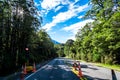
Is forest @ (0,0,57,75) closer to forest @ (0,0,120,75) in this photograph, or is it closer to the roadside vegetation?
forest @ (0,0,120,75)

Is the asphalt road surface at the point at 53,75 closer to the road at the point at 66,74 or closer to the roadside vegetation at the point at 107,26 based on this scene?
the road at the point at 66,74

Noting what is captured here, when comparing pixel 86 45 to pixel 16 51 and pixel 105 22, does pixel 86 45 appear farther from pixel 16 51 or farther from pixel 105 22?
pixel 16 51

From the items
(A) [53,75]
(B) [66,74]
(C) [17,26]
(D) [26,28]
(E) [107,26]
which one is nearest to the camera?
(A) [53,75]

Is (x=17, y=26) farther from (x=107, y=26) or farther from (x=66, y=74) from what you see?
(x=107, y=26)

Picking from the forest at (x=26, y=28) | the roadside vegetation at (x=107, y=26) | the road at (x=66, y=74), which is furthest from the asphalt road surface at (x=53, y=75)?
the roadside vegetation at (x=107, y=26)

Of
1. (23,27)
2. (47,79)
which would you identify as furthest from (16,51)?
(47,79)

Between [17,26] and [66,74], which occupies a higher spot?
[17,26]

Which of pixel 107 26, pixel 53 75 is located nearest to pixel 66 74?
pixel 53 75

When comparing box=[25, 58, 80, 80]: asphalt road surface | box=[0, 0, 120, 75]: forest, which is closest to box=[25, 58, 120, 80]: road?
box=[25, 58, 80, 80]: asphalt road surface

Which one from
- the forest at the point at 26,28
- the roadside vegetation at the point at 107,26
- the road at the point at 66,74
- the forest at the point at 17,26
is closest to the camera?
the road at the point at 66,74

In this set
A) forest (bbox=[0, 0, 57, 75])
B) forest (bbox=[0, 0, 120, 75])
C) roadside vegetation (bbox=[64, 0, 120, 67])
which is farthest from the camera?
roadside vegetation (bbox=[64, 0, 120, 67])

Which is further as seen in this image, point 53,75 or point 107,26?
point 107,26

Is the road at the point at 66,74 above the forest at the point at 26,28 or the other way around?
the other way around

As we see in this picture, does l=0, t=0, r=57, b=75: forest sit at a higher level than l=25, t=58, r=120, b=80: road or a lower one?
higher
